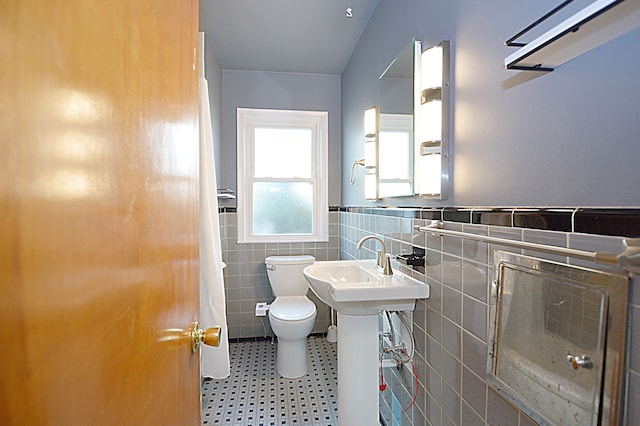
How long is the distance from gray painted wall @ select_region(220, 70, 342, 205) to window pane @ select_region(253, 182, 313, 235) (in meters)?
0.25

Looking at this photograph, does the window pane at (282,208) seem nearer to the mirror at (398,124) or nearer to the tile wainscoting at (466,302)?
the mirror at (398,124)

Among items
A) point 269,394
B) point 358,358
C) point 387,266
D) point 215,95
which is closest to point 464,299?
point 387,266

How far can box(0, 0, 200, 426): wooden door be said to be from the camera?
283mm

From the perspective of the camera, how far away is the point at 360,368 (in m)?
1.58

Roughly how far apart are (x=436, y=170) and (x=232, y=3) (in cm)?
174

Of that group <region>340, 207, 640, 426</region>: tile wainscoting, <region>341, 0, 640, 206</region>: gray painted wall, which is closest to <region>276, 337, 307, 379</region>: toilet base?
<region>340, 207, 640, 426</region>: tile wainscoting

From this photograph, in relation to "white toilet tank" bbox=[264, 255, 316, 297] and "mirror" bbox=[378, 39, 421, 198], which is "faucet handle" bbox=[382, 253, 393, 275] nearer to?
"mirror" bbox=[378, 39, 421, 198]

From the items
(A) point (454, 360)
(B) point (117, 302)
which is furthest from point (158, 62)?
(A) point (454, 360)

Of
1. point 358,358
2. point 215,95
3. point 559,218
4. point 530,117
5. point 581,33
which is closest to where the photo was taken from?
point 581,33

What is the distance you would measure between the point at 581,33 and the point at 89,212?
2.85ft

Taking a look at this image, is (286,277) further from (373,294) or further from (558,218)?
(558,218)

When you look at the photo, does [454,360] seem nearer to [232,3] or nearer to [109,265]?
[109,265]

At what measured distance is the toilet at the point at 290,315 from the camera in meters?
2.38

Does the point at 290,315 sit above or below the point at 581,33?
below
